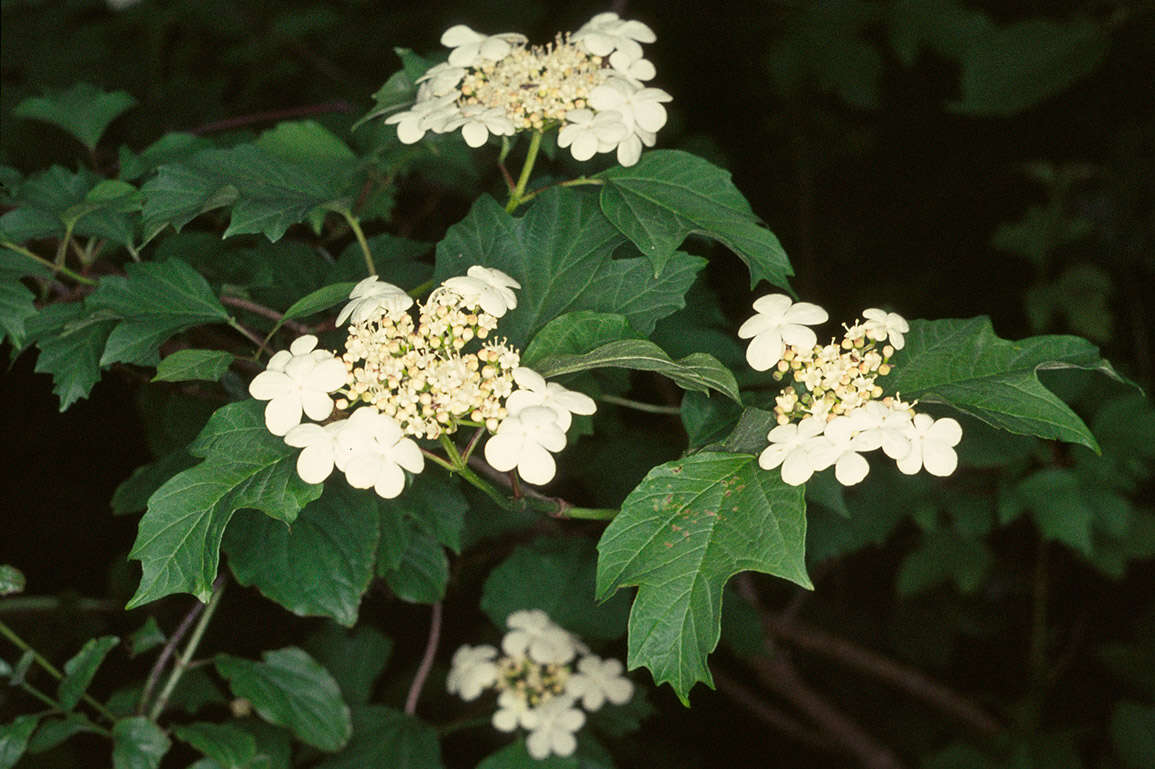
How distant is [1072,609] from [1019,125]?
4.64 ft

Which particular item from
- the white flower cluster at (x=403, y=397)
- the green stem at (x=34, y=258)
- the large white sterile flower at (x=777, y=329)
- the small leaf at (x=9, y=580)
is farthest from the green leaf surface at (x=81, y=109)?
the large white sterile flower at (x=777, y=329)

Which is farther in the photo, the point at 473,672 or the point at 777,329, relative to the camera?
the point at 473,672

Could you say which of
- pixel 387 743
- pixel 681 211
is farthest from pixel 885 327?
pixel 387 743

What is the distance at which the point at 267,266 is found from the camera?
1.39 metres

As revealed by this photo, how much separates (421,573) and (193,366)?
55 cm

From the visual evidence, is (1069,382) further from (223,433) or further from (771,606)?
(223,433)

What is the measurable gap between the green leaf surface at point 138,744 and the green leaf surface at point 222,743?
32 mm

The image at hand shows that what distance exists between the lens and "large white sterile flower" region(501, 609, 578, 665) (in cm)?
179

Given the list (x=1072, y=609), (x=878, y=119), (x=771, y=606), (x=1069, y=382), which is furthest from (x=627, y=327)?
(x=1072, y=609)

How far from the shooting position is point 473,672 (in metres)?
1.79

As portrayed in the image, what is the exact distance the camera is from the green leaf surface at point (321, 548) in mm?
1263

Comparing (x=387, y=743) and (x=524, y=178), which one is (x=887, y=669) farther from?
(x=524, y=178)

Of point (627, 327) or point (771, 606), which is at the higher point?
point (627, 327)

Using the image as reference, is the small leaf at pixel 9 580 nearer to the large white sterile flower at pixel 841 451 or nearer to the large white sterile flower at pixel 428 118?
the large white sterile flower at pixel 428 118
